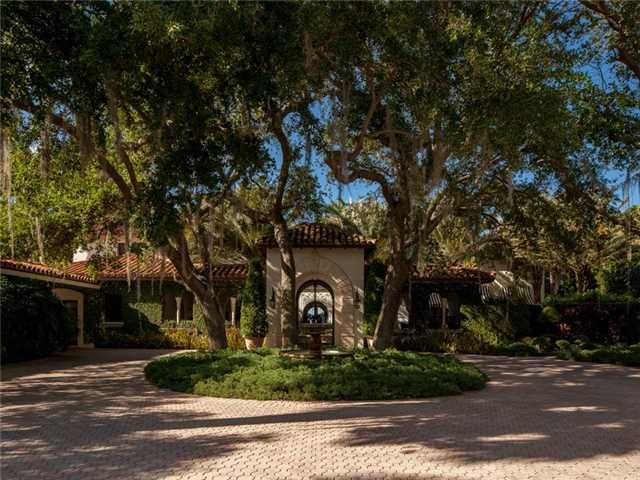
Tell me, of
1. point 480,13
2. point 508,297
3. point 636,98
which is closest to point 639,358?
point 508,297

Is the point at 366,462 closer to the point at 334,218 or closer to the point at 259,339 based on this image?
the point at 259,339

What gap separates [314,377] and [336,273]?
33.5 feet

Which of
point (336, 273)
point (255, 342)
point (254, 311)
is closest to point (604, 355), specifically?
point (336, 273)

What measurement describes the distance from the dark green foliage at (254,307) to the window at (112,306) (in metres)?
8.31

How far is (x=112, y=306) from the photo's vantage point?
26.9 metres

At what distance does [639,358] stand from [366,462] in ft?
47.9

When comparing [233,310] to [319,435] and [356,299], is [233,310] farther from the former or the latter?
[319,435]

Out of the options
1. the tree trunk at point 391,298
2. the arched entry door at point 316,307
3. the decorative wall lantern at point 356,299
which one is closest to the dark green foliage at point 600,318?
the decorative wall lantern at point 356,299

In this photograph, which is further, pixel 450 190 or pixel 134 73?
pixel 450 190

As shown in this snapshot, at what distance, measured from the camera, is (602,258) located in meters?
26.6

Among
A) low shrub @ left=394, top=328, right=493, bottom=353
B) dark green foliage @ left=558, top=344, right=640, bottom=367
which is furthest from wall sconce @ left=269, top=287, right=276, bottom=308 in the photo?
dark green foliage @ left=558, top=344, right=640, bottom=367

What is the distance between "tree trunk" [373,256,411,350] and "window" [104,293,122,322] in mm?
15222

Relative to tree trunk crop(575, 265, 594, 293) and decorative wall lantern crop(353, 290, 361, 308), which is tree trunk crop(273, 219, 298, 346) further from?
tree trunk crop(575, 265, 594, 293)

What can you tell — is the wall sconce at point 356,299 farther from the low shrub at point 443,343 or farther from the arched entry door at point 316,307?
the arched entry door at point 316,307
